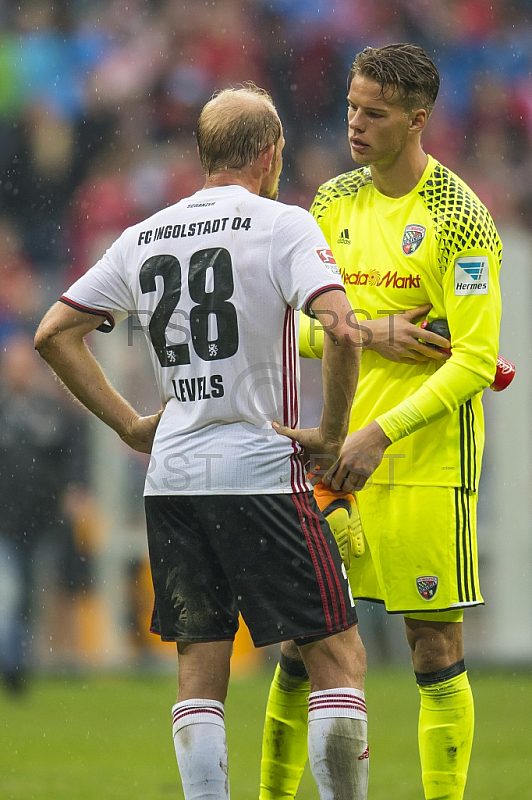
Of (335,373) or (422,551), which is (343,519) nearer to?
(422,551)

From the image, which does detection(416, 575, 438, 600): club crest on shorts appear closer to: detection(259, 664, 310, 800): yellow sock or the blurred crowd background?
detection(259, 664, 310, 800): yellow sock

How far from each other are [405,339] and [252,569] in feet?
3.22

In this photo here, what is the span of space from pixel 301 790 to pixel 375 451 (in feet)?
7.00

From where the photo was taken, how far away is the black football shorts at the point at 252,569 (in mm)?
3098

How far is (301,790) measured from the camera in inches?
201

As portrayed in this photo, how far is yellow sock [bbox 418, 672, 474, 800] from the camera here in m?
3.69

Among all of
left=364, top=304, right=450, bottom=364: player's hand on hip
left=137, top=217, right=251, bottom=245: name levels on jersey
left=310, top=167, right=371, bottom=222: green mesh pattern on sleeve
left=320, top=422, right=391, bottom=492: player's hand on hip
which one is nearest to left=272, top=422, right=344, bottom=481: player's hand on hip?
left=320, top=422, right=391, bottom=492: player's hand on hip

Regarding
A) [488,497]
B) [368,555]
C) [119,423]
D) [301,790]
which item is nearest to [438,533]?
[368,555]

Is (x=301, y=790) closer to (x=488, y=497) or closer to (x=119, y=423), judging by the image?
(x=119, y=423)

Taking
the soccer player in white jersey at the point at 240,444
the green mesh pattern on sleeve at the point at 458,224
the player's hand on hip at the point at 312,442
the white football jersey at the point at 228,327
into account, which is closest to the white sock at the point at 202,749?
the soccer player in white jersey at the point at 240,444

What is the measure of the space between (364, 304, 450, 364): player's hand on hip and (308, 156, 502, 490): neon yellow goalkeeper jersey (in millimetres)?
49

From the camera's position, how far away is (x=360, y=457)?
3547 millimetres

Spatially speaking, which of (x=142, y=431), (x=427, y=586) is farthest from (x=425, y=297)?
(x=142, y=431)

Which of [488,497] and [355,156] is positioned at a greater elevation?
[355,156]
